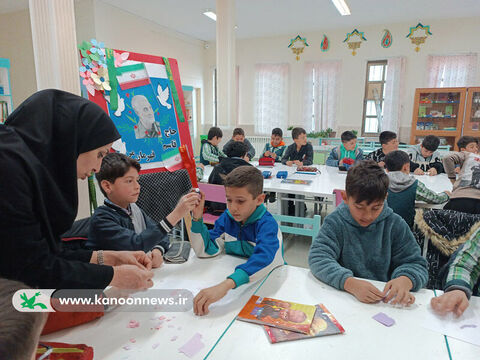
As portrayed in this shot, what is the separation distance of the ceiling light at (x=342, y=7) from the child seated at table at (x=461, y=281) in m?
4.96

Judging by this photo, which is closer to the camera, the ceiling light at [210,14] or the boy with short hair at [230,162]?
the boy with short hair at [230,162]

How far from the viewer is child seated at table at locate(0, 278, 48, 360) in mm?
275

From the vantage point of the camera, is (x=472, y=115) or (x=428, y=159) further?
(x=472, y=115)

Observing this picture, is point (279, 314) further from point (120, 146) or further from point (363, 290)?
point (120, 146)

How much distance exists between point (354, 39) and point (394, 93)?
1.43 meters

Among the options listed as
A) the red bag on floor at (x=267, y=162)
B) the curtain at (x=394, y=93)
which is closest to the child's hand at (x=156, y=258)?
the red bag on floor at (x=267, y=162)

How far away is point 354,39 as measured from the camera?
22.8 ft

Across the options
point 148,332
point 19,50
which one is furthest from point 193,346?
point 19,50

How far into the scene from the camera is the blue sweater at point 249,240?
1.23 m

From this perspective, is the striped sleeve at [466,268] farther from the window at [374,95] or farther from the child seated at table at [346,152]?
the window at [374,95]

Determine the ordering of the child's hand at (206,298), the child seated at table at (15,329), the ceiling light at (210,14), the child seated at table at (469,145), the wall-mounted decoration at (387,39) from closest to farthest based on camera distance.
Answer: the child seated at table at (15,329)
the child's hand at (206,298)
the child seated at table at (469,145)
the ceiling light at (210,14)
the wall-mounted decoration at (387,39)

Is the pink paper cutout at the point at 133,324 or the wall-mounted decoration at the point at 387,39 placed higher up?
the wall-mounted decoration at the point at 387,39

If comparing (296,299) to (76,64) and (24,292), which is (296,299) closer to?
(24,292)

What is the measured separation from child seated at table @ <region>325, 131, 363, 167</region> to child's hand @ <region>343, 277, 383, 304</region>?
10.3ft
